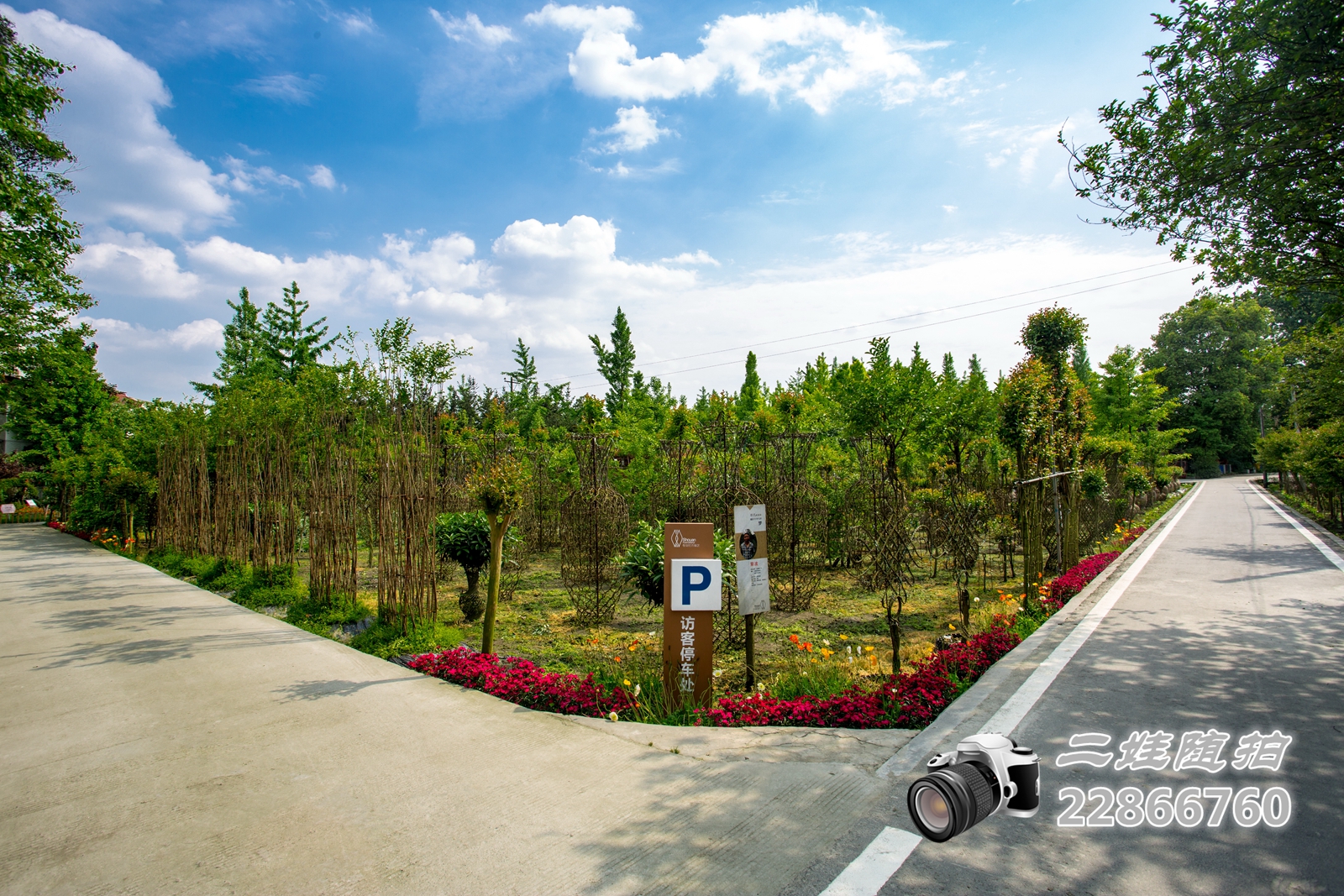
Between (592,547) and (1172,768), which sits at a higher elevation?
(592,547)

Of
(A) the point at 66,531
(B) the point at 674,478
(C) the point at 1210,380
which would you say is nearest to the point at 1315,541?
(B) the point at 674,478

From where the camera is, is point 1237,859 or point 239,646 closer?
point 1237,859

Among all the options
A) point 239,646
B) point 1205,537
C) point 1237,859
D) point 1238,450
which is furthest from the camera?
point 1238,450

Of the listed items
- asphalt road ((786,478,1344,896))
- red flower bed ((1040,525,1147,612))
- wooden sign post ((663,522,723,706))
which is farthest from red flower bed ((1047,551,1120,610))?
wooden sign post ((663,522,723,706))

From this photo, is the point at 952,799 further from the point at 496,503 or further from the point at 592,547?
the point at 592,547

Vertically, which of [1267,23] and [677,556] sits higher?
[1267,23]

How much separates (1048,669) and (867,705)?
1974 mm

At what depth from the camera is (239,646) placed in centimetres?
672

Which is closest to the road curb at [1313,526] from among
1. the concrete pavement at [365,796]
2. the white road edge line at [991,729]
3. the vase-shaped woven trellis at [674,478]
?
the white road edge line at [991,729]

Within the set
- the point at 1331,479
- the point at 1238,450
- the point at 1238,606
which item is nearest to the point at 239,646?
the point at 1238,606

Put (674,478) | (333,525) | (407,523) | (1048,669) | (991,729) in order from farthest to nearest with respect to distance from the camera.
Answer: (674,478)
(333,525)
(407,523)
(1048,669)
(991,729)

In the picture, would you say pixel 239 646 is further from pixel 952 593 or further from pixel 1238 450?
pixel 1238 450

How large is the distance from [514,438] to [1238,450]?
251 ft

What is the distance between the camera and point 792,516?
9508 millimetres
